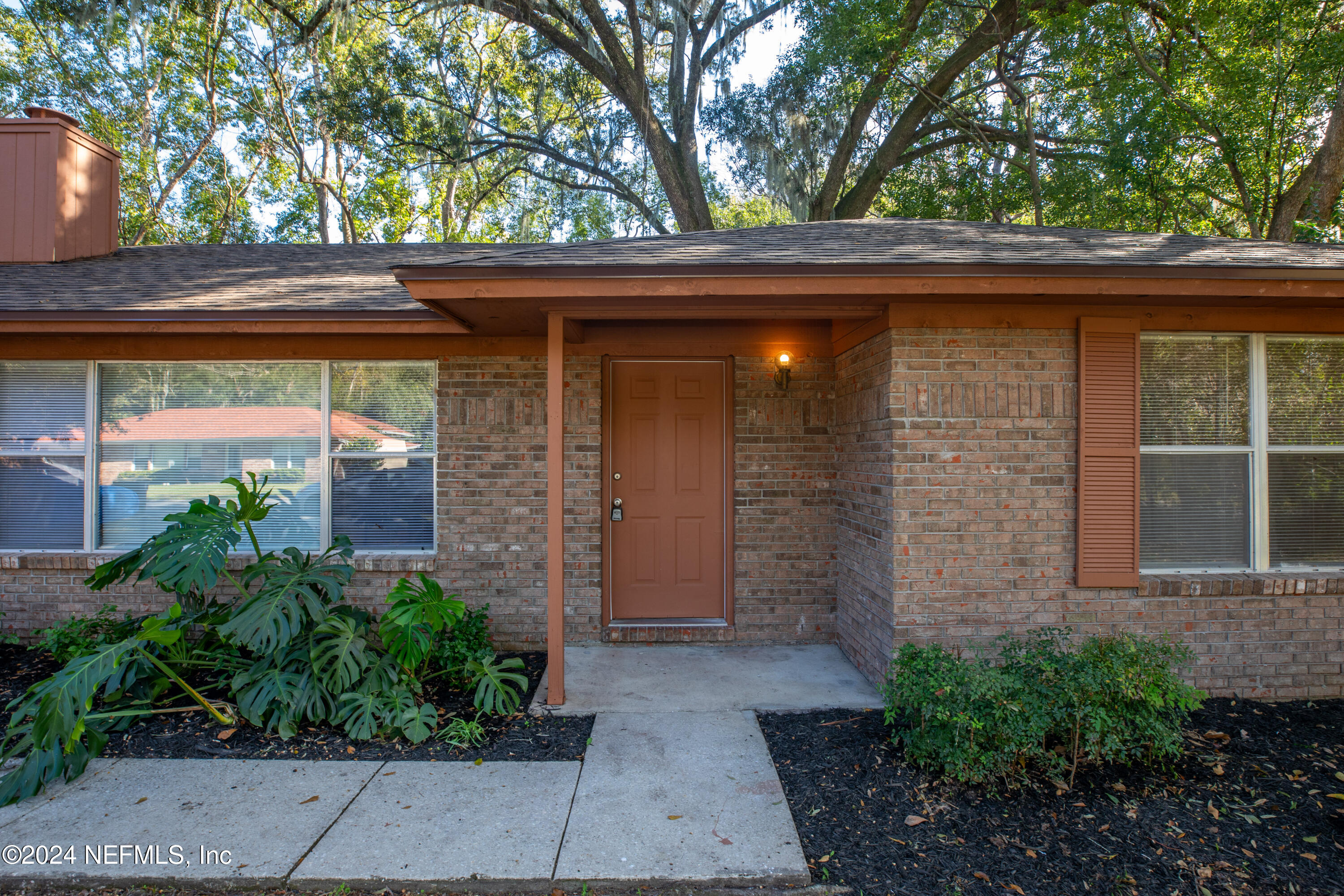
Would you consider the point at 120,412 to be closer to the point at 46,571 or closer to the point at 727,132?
the point at 46,571

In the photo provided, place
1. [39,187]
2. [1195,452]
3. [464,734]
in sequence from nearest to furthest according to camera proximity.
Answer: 1. [464,734]
2. [1195,452]
3. [39,187]

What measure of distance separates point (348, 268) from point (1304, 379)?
24.3ft

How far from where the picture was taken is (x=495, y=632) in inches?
199

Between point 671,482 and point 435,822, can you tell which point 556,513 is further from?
point 435,822

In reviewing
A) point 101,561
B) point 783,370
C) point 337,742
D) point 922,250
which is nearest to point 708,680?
point 337,742

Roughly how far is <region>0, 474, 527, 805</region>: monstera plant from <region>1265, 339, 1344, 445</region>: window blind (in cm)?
519


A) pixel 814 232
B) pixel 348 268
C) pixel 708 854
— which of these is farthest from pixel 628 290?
pixel 348 268

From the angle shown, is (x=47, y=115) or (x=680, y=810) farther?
(x=47, y=115)

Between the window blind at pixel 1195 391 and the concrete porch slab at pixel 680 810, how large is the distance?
3256mm

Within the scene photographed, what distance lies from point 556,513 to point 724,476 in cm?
176

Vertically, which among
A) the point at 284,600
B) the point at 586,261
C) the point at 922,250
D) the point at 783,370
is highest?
the point at 922,250

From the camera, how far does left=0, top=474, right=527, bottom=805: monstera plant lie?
3613 millimetres

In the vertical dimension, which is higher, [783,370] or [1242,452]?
[783,370]

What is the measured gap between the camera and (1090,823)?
112 inches
